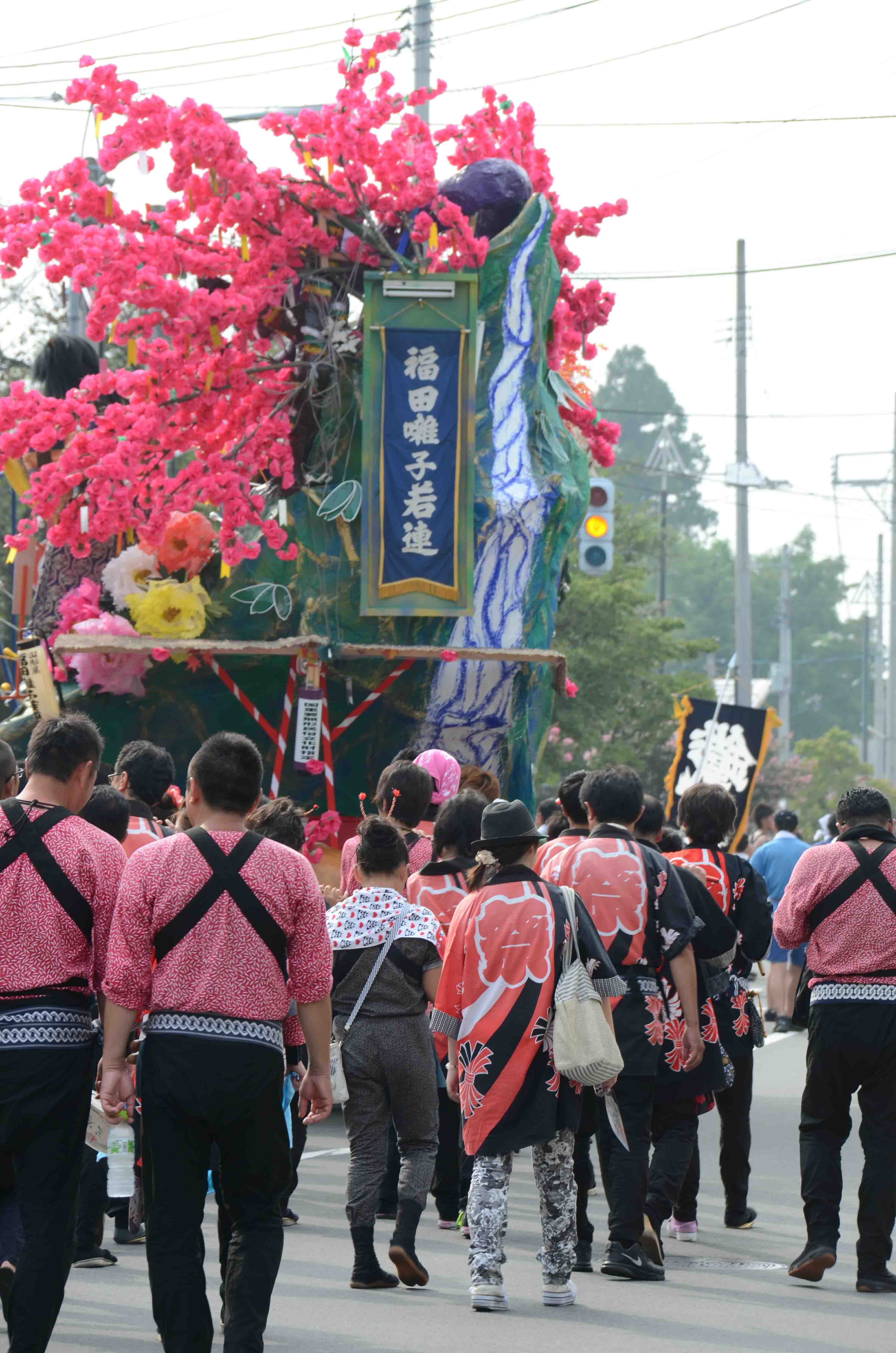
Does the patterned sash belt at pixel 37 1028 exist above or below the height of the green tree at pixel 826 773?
above

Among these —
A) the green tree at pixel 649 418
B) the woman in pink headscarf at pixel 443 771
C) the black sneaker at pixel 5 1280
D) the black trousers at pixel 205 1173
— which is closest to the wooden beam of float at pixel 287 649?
the woman in pink headscarf at pixel 443 771

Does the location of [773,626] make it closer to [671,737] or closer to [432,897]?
[671,737]

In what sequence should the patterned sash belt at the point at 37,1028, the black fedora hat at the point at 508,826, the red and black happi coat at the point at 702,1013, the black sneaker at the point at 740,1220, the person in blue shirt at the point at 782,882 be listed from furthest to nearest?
the person in blue shirt at the point at 782,882
the black sneaker at the point at 740,1220
the red and black happi coat at the point at 702,1013
the black fedora hat at the point at 508,826
the patterned sash belt at the point at 37,1028

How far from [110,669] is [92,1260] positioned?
7.22m

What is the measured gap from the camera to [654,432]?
94312 millimetres

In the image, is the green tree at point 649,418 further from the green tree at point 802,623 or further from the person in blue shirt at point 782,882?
the person in blue shirt at point 782,882

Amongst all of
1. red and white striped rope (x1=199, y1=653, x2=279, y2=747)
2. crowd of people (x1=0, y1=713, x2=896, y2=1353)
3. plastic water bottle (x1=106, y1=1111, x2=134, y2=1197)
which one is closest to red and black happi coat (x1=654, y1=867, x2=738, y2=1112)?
crowd of people (x1=0, y1=713, x2=896, y2=1353)

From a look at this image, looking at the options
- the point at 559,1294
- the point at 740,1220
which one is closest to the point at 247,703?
the point at 740,1220

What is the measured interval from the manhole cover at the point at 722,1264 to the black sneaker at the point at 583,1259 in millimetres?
406

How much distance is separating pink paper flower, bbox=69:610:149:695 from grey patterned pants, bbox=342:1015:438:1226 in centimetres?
706

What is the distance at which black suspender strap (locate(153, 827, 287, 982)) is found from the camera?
4.98 meters

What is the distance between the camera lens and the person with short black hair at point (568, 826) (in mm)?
7625

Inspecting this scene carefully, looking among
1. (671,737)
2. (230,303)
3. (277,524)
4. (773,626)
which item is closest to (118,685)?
(277,524)

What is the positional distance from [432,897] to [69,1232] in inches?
123
